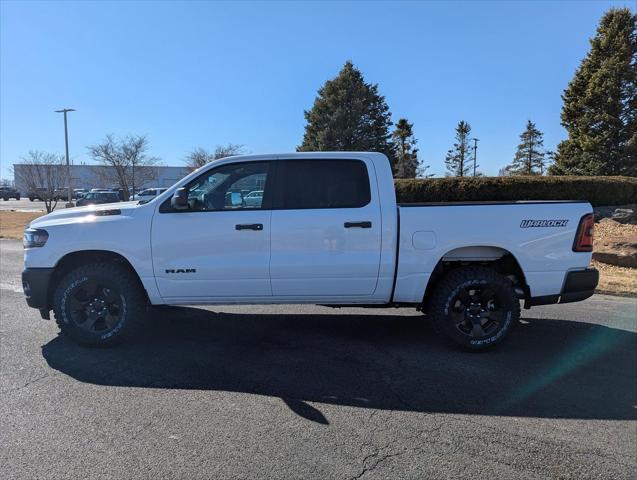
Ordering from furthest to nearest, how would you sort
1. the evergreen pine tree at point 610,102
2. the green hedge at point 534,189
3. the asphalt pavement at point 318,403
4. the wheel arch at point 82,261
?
the evergreen pine tree at point 610,102
the green hedge at point 534,189
the wheel arch at point 82,261
the asphalt pavement at point 318,403

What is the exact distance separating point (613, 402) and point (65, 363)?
496 cm

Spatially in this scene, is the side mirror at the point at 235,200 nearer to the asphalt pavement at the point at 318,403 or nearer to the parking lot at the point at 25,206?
the asphalt pavement at the point at 318,403

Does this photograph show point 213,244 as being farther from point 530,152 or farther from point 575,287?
point 530,152

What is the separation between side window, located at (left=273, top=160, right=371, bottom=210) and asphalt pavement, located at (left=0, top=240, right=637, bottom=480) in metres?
1.56

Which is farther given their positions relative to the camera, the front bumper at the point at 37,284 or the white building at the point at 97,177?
the white building at the point at 97,177

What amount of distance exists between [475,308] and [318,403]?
2.09 metres

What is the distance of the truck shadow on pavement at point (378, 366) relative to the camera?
3936mm

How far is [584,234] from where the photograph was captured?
491cm

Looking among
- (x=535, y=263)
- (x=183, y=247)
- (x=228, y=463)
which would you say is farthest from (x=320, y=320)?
(x=228, y=463)

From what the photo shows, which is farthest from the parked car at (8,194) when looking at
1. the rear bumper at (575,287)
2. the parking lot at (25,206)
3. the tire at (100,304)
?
the rear bumper at (575,287)

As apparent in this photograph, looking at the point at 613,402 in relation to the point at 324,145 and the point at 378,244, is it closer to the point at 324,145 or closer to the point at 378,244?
the point at 378,244

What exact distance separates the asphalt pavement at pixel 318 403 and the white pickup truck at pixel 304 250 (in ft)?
1.75

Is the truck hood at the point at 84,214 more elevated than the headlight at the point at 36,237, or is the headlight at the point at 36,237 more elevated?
the truck hood at the point at 84,214

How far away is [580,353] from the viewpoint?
509 cm
